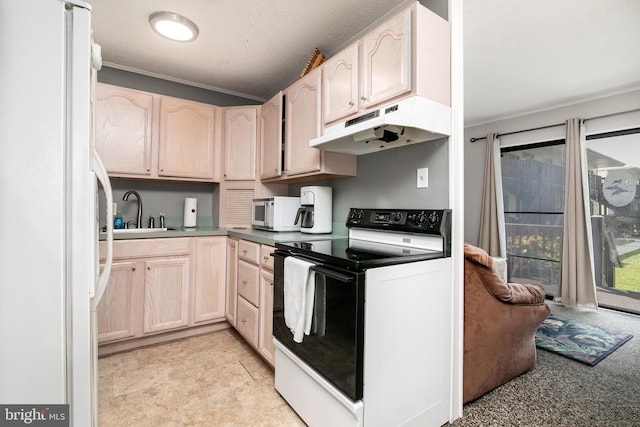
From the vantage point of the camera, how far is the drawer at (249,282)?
7.32 feet

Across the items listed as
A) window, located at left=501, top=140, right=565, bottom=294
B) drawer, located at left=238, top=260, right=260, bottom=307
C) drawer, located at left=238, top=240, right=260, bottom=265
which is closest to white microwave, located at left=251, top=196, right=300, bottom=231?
drawer, located at left=238, top=240, right=260, bottom=265

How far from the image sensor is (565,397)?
1.86 m

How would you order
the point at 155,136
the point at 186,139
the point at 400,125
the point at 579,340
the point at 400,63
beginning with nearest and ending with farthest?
the point at 400,125 < the point at 400,63 < the point at 579,340 < the point at 155,136 < the point at 186,139

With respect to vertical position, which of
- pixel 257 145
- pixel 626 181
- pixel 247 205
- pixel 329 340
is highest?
pixel 257 145

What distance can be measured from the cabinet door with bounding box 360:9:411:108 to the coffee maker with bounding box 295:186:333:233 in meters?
0.86

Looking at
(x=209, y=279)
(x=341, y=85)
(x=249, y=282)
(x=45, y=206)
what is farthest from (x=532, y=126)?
(x=45, y=206)

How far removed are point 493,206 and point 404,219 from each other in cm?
355

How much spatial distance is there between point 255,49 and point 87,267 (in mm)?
2316

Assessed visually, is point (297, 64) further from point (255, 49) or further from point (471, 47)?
point (471, 47)

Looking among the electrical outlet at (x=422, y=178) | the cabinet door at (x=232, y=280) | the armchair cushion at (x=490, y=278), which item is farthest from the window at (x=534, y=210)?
the cabinet door at (x=232, y=280)

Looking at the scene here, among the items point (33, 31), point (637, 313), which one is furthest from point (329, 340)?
point (637, 313)

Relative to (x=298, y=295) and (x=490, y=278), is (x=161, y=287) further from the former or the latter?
(x=490, y=278)

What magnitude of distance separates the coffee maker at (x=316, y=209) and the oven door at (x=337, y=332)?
3.00ft

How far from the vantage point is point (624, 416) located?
5.59 ft
